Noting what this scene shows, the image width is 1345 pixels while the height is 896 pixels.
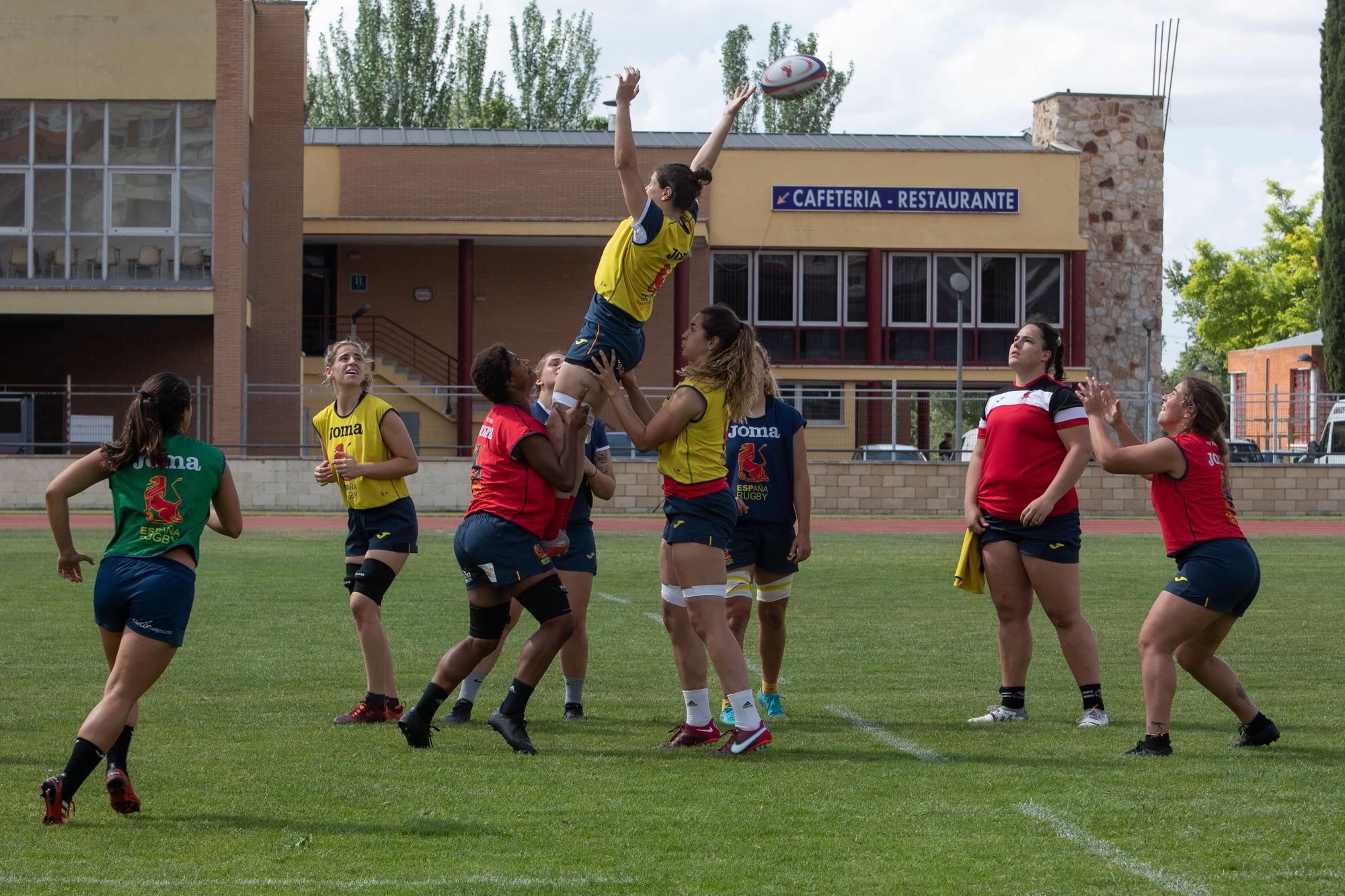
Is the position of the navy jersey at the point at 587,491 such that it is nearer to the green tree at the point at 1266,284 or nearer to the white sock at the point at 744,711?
the white sock at the point at 744,711

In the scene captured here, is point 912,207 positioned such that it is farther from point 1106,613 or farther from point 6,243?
point 1106,613

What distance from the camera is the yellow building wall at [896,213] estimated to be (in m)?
41.0

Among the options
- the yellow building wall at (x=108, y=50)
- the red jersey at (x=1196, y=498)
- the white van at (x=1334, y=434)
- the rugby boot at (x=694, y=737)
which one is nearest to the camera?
the red jersey at (x=1196, y=498)

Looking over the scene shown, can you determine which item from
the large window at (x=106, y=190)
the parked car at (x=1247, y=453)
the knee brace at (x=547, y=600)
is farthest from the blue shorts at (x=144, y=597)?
the parked car at (x=1247, y=453)

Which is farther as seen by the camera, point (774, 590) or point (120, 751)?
point (774, 590)

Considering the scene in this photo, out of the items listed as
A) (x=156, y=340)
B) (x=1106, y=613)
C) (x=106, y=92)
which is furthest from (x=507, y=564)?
(x=156, y=340)

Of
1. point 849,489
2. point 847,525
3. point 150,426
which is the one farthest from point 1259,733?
point 849,489

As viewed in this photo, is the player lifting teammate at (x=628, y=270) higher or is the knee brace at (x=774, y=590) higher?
the player lifting teammate at (x=628, y=270)

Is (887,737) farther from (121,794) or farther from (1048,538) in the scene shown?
(121,794)

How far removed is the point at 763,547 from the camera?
26.6 ft

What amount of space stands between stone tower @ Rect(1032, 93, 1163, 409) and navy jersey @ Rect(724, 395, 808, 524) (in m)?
37.2

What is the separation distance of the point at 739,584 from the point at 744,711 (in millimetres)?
1114

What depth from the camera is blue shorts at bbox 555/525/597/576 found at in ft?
27.4

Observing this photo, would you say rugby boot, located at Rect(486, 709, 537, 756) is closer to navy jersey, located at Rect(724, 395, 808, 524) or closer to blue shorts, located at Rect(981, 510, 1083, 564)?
navy jersey, located at Rect(724, 395, 808, 524)
